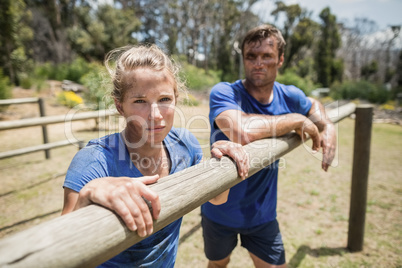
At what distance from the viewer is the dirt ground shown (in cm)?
261

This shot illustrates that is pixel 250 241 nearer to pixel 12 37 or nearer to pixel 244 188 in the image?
pixel 244 188

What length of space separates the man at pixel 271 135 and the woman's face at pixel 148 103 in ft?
2.02

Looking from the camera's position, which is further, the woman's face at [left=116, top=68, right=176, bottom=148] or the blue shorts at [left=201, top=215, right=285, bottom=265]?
the blue shorts at [left=201, top=215, right=285, bottom=265]

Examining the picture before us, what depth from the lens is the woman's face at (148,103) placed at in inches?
40.1

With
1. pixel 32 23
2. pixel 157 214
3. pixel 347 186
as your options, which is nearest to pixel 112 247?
pixel 157 214

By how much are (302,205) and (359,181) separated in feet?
3.95

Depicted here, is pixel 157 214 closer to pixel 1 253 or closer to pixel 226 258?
pixel 1 253

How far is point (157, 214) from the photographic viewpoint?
0.69m

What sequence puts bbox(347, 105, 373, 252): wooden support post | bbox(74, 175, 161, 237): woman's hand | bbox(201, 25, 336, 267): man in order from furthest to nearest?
bbox(347, 105, 373, 252): wooden support post, bbox(201, 25, 336, 267): man, bbox(74, 175, 161, 237): woman's hand

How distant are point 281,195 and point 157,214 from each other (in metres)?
3.69

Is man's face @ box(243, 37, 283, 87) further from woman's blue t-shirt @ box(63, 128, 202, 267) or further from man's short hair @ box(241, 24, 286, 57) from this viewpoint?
woman's blue t-shirt @ box(63, 128, 202, 267)

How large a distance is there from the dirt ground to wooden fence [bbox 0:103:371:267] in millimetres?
804

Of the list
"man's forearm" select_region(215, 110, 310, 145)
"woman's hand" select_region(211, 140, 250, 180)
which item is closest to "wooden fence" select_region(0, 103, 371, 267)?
"woman's hand" select_region(211, 140, 250, 180)

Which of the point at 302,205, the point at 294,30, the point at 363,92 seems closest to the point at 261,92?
the point at 302,205
